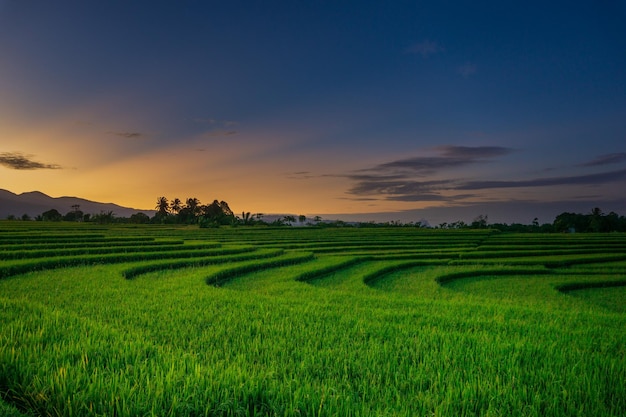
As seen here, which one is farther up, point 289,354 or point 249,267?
point 289,354

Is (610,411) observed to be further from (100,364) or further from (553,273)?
(553,273)

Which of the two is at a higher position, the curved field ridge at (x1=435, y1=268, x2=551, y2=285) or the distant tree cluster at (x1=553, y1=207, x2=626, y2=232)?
the distant tree cluster at (x1=553, y1=207, x2=626, y2=232)

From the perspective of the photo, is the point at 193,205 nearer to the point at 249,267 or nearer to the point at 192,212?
the point at 192,212

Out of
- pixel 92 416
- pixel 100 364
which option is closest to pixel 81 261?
pixel 100 364

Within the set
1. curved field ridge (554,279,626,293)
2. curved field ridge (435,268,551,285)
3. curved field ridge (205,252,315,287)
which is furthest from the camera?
curved field ridge (435,268,551,285)

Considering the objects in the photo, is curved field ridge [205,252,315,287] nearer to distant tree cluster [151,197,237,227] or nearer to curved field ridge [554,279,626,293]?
curved field ridge [554,279,626,293]

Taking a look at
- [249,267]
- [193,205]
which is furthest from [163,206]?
[249,267]

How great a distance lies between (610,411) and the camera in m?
3.12

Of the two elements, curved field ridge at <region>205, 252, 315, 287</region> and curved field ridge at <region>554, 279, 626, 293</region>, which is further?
curved field ridge at <region>554, 279, 626, 293</region>

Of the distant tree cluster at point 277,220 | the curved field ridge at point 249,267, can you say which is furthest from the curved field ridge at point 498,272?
the distant tree cluster at point 277,220

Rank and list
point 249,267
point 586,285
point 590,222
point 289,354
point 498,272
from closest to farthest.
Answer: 1. point 289,354
2. point 586,285
3. point 249,267
4. point 498,272
5. point 590,222

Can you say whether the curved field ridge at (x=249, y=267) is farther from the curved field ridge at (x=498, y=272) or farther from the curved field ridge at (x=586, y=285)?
the curved field ridge at (x=586, y=285)

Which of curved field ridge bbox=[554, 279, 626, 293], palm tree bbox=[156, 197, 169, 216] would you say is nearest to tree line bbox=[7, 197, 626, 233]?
palm tree bbox=[156, 197, 169, 216]

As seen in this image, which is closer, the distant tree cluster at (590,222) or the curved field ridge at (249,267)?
the curved field ridge at (249,267)
